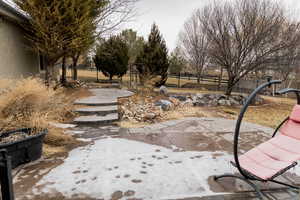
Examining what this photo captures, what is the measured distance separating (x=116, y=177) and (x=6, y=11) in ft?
18.4

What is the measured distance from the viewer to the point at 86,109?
475 cm

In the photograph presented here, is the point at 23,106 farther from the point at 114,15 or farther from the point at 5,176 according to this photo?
the point at 114,15

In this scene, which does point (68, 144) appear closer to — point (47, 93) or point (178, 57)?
point (47, 93)

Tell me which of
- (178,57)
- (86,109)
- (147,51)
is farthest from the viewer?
(178,57)

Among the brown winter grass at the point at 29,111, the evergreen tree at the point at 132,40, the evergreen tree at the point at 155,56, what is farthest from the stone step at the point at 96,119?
the evergreen tree at the point at 132,40

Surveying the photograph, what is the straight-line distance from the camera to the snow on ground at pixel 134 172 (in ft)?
6.46

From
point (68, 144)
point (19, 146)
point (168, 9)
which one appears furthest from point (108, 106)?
point (168, 9)

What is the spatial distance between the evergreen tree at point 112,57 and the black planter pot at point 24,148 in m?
10.9

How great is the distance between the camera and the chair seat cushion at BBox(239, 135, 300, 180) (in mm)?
1904

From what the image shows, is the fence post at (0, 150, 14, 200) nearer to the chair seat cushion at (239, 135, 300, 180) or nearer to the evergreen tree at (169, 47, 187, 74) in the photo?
the chair seat cushion at (239, 135, 300, 180)

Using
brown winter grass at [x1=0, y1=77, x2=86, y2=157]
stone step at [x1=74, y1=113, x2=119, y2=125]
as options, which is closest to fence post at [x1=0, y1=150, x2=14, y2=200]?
brown winter grass at [x1=0, y1=77, x2=86, y2=157]

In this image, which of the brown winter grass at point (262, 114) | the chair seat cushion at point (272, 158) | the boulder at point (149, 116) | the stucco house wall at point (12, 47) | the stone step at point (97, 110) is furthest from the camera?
the brown winter grass at point (262, 114)

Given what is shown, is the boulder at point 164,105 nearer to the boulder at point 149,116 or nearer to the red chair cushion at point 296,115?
the boulder at point 149,116

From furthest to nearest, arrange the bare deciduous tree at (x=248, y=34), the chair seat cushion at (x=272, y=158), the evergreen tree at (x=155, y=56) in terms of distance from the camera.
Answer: the evergreen tree at (x=155, y=56), the bare deciduous tree at (x=248, y=34), the chair seat cushion at (x=272, y=158)
